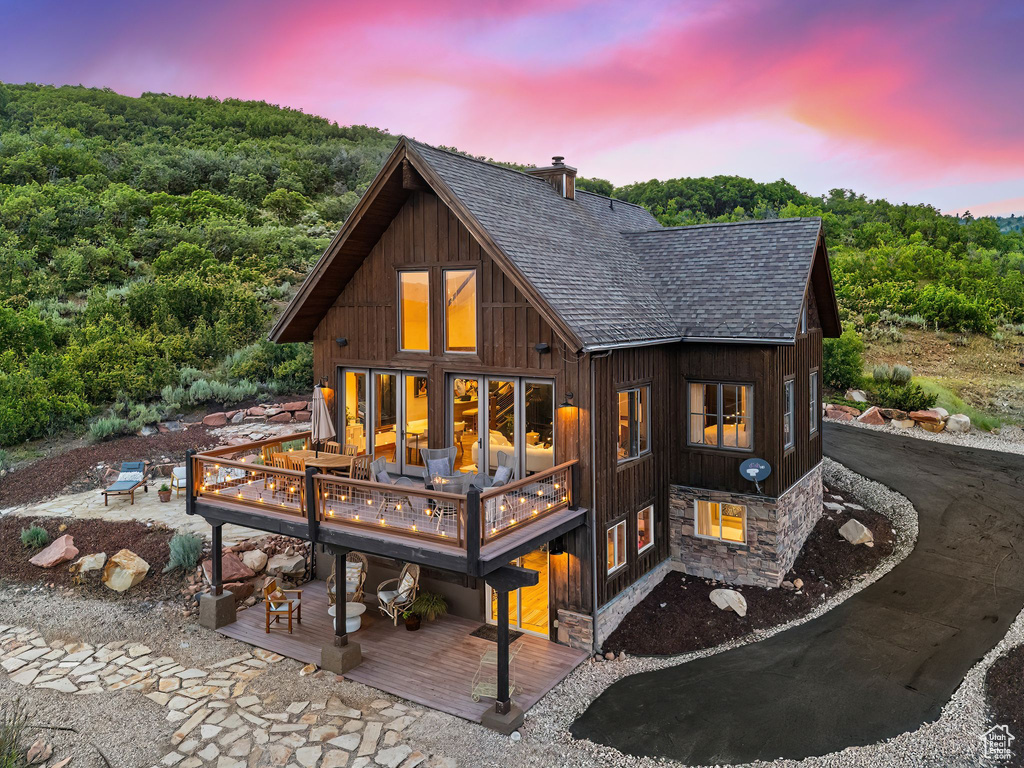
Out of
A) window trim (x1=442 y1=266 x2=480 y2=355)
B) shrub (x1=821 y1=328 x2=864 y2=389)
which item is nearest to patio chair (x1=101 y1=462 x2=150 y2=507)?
window trim (x1=442 y1=266 x2=480 y2=355)

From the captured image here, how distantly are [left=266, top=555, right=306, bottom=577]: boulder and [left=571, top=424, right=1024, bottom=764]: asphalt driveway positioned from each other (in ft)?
21.3

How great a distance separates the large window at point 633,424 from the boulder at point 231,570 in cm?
722

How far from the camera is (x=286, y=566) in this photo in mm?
12406

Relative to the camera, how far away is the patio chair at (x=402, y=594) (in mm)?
10438

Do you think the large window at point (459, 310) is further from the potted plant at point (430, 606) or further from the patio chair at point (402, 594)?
the potted plant at point (430, 606)

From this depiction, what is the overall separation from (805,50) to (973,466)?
14.6 m

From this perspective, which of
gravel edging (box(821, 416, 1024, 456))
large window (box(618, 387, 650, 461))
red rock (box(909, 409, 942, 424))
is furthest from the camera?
red rock (box(909, 409, 942, 424))

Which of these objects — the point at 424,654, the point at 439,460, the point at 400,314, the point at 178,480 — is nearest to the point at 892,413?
the point at 439,460

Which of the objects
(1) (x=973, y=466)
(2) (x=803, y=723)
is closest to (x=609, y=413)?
(2) (x=803, y=723)

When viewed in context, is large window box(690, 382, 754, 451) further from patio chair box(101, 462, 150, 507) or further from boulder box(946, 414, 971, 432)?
boulder box(946, 414, 971, 432)

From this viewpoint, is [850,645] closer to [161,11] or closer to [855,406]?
[855,406]

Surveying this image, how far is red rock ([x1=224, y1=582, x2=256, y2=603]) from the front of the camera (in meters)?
11.5

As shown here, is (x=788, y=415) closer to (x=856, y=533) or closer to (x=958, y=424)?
(x=856, y=533)

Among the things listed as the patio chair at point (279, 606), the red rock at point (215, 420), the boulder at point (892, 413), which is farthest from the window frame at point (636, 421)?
the boulder at point (892, 413)
